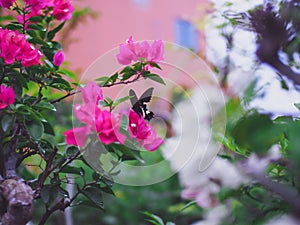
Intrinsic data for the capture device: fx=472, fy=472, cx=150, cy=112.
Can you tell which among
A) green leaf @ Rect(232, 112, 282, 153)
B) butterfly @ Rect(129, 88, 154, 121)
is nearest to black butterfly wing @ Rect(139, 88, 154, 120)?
butterfly @ Rect(129, 88, 154, 121)

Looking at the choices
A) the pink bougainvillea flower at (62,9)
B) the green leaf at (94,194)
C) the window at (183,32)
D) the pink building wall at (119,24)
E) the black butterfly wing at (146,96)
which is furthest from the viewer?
the window at (183,32)

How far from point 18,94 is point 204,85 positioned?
0.40 metres

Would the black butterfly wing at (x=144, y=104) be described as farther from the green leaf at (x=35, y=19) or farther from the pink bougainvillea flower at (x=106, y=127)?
the green leaf at (x=35, y=19)

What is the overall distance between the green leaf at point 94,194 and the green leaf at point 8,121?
0.20 meters

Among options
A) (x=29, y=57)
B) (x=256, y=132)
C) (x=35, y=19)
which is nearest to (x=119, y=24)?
(x=35, y=19)

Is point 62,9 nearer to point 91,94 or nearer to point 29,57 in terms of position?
point 29,57

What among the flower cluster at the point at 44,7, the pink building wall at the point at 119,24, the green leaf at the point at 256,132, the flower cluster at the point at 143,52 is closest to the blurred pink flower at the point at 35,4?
the flower cluster at the point at 44,7

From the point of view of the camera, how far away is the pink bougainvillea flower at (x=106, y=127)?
0.76 metres

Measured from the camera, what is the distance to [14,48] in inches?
35.4

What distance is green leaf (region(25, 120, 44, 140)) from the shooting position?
920 mm

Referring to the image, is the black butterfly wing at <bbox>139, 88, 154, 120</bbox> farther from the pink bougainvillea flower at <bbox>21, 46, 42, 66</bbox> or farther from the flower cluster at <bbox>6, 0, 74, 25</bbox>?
the flower cluster at <bbox>6, 0, 74, 25</bbox>

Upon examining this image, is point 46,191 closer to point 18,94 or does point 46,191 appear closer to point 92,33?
point 18,94

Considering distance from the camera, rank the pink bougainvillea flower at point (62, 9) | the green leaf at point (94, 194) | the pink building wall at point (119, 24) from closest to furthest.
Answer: the green leaf at point (94, 194) → the pink bougainvillea flower at point (62, 9) → the pink building wall at point (119, 24)

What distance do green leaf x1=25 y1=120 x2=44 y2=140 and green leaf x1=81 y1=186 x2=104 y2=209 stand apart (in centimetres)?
15
